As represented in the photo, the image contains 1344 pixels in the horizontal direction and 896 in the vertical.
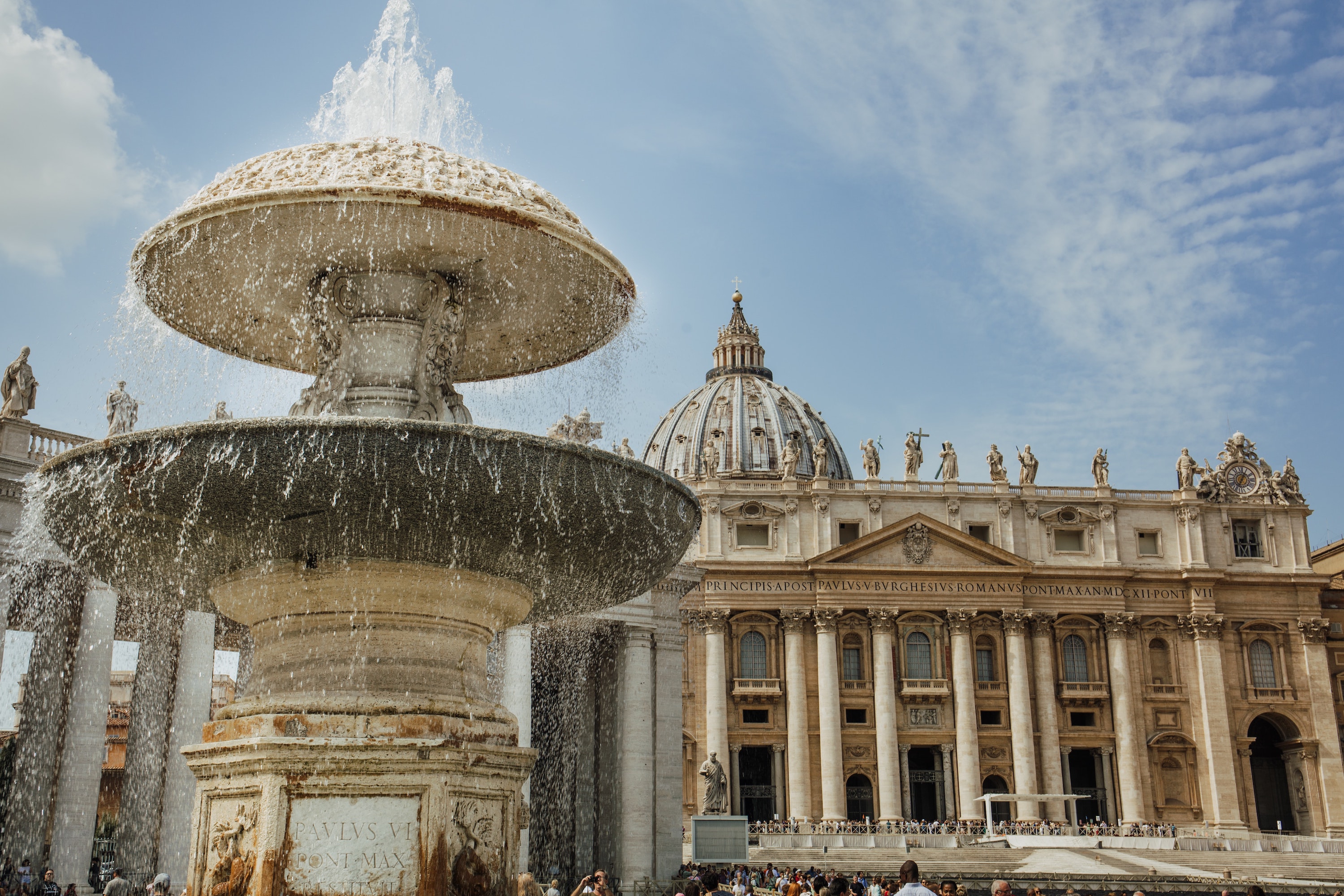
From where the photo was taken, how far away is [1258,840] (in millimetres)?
44656

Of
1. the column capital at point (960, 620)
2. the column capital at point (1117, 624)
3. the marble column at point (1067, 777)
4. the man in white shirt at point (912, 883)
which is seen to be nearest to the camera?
the man in white shirt at point (912, 883)

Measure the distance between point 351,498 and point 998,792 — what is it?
56099 millimetres

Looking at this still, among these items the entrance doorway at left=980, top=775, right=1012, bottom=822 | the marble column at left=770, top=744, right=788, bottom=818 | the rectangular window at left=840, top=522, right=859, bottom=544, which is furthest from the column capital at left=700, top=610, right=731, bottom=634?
the entrance doorway at left=980, top=775, right=1012, bottom=822

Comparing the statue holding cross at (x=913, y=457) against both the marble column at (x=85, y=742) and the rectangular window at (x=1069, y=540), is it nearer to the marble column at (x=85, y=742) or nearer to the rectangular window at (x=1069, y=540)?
the rectangular window at (x=1069, y=540)

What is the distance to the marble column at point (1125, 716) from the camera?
5703cm

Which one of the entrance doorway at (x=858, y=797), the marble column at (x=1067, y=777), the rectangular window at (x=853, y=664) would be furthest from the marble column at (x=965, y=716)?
the rectangular window at (x=853, y=664)

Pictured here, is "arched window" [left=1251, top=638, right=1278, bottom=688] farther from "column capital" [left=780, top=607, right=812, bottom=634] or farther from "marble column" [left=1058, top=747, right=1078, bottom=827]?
"column capital" [left=780, top=607, right=812, bottom=634]

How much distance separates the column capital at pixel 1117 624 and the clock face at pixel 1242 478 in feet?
30.6

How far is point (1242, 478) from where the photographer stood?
6338cm

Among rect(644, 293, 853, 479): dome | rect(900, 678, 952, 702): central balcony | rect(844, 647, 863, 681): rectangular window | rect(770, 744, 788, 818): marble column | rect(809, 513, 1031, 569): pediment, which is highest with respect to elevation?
rect(644, 293, 853, 479): dome

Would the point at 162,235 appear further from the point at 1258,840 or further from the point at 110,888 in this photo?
the point at 1258,840

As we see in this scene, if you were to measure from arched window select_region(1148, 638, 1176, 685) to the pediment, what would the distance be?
299 inches

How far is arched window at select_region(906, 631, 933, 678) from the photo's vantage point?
58438 mm

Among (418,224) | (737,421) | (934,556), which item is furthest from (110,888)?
(737,421)
